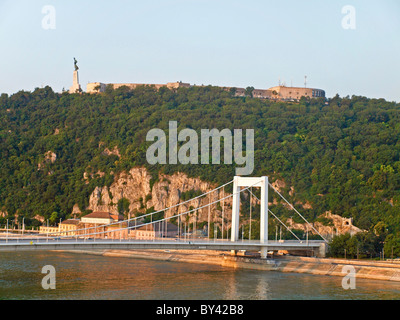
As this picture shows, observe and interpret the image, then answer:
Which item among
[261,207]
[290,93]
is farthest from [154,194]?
[290,93]

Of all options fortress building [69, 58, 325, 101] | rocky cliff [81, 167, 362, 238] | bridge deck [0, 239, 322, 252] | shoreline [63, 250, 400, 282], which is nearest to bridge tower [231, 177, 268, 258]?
bridge deck [0, 239, 322, 252]

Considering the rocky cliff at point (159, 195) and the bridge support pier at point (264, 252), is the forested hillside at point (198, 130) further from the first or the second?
the bridge support pier at point (264, 252)

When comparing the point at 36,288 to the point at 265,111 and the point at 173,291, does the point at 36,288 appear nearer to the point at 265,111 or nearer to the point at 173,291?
the point at 173,291

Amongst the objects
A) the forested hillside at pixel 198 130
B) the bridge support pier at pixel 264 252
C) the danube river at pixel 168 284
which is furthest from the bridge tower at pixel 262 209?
the forested hillside at pixel 198 130

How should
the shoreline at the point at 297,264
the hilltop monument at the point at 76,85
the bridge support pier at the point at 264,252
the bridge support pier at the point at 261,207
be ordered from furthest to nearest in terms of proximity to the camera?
1. the hilltop monument at the point at 76,85
2. the bridge support pier at the point at 261,207
3. the bridge support pier at the point at 264,252
4. the shoreline at the point at 297,264

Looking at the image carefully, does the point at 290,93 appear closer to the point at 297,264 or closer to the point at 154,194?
the point at 154,194

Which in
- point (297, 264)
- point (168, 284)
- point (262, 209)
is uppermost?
point (262, 209)
